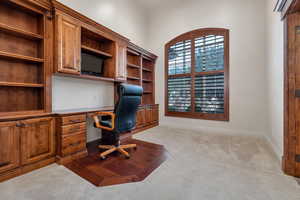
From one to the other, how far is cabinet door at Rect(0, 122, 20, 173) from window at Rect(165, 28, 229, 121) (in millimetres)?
3610

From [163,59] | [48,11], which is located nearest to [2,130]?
[48,11]

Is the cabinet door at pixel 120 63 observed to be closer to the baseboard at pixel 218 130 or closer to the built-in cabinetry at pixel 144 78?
the built-in cabinetry at pixel 144 78

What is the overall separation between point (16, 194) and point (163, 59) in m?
4.38

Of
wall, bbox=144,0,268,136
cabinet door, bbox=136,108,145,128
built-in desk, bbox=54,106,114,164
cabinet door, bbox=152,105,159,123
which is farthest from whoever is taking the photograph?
cabinet door, bbox=152,105,159,123

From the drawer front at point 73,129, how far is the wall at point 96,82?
622mm

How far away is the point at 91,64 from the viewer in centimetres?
287

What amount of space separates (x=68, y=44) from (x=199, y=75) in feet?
10.7

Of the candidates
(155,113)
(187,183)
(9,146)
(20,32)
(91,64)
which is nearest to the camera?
(187,183)

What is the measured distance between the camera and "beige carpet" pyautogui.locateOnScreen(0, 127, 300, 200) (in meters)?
1.32

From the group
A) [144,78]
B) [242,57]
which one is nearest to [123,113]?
[144,78]

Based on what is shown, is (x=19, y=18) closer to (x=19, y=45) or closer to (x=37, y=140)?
(x=19, y=45)

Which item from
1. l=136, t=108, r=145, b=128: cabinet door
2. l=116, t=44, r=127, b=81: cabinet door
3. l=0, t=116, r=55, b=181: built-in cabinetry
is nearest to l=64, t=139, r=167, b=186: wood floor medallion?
l=0, t=116, r=55, b=181: built-in cabinetry

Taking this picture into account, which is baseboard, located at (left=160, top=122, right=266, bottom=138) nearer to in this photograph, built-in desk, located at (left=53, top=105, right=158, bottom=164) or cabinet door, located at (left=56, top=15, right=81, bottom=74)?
built-in desk, located at (left=53, top=105, right=158, bottom=164)

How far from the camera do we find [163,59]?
4637 mm
